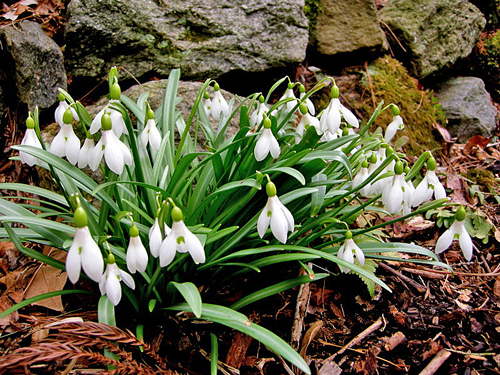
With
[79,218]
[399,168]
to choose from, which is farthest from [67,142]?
[399,168]

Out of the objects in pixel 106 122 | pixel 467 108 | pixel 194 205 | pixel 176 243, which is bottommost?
pixel 467 108

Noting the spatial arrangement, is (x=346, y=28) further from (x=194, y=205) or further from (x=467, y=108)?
(x=194, y=205)

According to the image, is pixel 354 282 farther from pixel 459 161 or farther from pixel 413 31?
pixel 413 31

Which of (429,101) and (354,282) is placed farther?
(429,101)

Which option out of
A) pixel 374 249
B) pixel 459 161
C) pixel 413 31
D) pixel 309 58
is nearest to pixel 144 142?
pixel 374 249

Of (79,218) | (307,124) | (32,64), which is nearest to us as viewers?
(79,218)

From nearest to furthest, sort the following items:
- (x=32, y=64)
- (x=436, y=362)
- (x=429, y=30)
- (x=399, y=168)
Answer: (x=399, y=168) → (x=436, y=362) → (x=32, y=64) → (x=429, y=30)

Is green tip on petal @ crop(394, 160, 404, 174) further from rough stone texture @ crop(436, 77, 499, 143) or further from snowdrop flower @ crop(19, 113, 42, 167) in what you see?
rough stone texture @ crop(436, 77, 499, 143)

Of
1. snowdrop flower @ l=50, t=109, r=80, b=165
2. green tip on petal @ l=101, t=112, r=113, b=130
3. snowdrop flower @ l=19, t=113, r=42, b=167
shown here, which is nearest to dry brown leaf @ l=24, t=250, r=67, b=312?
snowdrop flower @ l=19, t=113, r=42, b=167

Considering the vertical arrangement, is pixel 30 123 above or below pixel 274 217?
above
